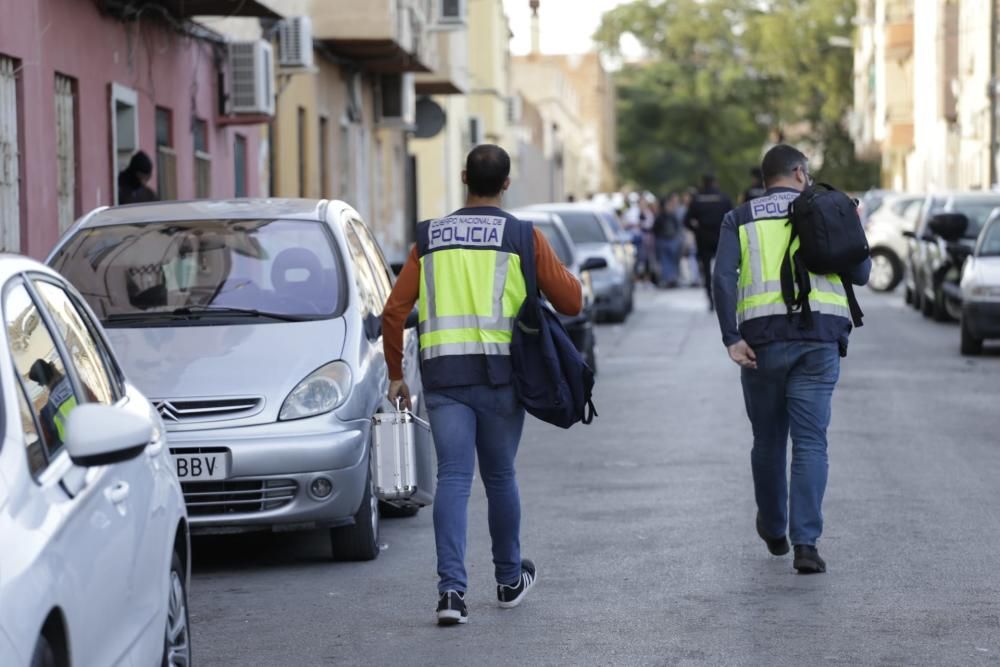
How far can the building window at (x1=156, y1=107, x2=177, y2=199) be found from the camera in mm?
20719

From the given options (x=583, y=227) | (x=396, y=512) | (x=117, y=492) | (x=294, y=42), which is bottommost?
(x=396, y=512)

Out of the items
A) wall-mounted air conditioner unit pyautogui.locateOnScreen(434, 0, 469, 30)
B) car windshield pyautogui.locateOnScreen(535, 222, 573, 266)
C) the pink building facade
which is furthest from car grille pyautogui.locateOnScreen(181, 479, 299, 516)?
wall-mounted air conditioner unit pyautogui.locateOnScreen(434, 0, 469, 30)

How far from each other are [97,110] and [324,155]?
1271cm

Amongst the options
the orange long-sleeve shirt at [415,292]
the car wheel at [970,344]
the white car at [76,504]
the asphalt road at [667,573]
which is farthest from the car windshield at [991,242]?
the white car at [76,504]

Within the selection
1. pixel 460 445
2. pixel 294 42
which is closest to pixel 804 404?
pixel 460 445

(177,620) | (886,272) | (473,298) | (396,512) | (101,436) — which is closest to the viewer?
(101,436)

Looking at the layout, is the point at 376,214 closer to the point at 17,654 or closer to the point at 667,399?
the point at 667,399

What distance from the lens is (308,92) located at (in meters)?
29.0

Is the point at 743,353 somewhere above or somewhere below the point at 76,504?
below

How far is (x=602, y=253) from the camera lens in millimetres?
27062

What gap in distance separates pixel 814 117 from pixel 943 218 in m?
66.3

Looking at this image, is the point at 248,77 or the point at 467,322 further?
the point at 248,77

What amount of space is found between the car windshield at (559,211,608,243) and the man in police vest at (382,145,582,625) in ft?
66.5

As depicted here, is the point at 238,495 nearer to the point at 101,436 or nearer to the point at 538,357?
the point at 538,357
